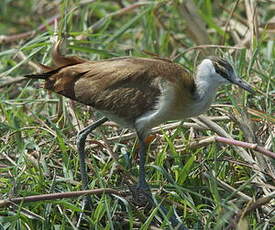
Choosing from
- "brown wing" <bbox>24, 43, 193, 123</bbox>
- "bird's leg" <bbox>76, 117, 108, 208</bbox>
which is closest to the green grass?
"bird's leg" <bbox>76, 117, 108, 208</bbox>

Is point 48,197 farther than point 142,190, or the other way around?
point 142,190

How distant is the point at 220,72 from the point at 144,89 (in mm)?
387

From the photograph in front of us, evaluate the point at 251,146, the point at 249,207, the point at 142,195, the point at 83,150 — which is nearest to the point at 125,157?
the point at 83,150

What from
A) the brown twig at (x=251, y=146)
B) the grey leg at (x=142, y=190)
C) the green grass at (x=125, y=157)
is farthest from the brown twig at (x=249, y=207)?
the grey leg at (x=142, y=190)

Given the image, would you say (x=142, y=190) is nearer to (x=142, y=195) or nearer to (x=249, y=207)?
(x=142, y=195)

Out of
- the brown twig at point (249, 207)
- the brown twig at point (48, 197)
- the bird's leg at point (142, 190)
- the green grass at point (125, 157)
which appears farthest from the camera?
the bird's leg at point (142, 190)

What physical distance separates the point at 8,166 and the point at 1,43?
6.22 ft

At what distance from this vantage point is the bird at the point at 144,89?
354 cm

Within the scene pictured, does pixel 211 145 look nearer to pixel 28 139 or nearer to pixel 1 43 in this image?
pixel 28 139

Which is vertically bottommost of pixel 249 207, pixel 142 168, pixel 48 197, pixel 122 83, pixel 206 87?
pixel 249 207

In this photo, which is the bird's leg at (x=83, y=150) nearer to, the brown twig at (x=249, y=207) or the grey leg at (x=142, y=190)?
the grey leg at (x=142, y=190)

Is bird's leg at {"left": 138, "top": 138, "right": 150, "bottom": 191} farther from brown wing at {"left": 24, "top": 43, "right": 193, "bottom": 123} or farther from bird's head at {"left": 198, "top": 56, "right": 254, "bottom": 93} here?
bird's head at {"left": 198, "top": 56, "right": 254, "bottom": 93}

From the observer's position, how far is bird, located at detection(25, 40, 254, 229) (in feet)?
11.6

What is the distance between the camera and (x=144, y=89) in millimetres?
3570
